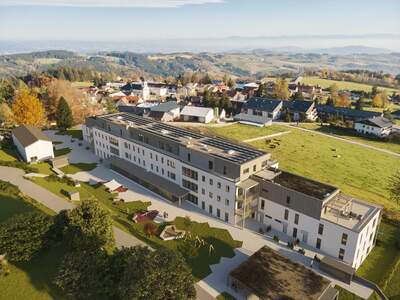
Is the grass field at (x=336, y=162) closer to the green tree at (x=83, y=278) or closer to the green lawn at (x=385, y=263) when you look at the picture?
the green lawn at (x=385, y=263)

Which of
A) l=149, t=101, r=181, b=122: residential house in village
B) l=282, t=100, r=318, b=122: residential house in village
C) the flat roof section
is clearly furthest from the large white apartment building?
l=282, t=100, r=318, b=122: residential house in village

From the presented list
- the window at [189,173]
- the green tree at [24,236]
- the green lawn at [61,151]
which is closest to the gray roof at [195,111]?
the green lawn at [61,151]

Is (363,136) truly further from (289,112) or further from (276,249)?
(276,249)

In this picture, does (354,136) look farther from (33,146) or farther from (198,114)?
(33,146)

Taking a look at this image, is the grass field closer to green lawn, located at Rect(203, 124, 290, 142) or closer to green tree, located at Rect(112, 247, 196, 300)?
green lawn, located at Rect(203, 124, 290, 142)

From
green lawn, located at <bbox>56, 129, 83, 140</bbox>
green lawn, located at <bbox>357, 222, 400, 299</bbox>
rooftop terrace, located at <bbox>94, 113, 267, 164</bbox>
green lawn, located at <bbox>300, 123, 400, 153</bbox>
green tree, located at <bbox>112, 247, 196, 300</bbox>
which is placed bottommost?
green lawn, located at <bbox>300, 123, 400, 153</bbox>

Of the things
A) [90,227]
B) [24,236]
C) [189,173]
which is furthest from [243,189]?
[24,236]

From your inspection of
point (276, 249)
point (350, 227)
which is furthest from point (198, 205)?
point (350, 227)

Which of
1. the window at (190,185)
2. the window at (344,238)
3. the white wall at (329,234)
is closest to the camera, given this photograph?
the white wall at (329,234)
